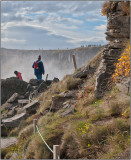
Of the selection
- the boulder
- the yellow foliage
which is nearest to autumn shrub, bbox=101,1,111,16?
the yellow foliage

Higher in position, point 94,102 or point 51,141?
point 94,102

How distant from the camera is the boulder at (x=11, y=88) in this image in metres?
17.6

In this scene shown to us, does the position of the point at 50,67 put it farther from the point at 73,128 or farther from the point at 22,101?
the point at 73,128

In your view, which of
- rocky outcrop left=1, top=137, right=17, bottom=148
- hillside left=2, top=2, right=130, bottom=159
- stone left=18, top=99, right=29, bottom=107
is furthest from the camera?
stone left=18, top=99, right=29, bottom=107

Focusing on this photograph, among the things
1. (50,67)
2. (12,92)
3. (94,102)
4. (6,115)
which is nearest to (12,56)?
(50,67)

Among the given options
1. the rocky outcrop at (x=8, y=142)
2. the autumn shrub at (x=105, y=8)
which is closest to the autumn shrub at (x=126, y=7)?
the autumn shrub at (x=105, y=8)

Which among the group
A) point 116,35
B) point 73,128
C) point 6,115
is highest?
point 116,35

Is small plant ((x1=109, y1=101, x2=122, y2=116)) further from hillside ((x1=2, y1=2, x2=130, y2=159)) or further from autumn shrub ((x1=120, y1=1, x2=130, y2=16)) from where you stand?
autumn shrub ((x1=120, y1=1, x2=130, y2=16))

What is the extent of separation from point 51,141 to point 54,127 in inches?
26.0

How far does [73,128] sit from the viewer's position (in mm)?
7020

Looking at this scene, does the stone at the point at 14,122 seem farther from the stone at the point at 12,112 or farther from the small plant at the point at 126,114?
the small plant at the point at 126,114

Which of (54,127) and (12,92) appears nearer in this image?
(54,127)

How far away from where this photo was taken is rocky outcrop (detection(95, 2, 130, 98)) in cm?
1135

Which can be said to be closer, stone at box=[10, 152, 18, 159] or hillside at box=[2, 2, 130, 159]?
hillside at box=[2, 2, 130, 159]
